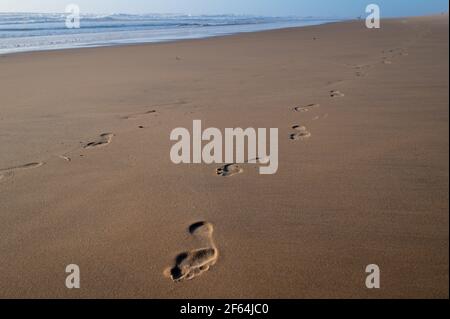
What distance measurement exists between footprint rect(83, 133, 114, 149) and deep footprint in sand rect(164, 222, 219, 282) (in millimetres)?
1759

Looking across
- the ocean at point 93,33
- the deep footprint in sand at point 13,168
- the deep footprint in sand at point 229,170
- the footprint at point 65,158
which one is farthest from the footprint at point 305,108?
the ocean at point 93,33

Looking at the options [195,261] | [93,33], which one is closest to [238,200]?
[195,261]

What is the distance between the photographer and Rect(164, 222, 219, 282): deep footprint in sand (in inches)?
74.1

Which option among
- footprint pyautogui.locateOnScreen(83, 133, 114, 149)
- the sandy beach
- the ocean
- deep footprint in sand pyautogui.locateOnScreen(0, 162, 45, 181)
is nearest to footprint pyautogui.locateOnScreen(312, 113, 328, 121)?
the sandy beach

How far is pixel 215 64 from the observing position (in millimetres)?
8594

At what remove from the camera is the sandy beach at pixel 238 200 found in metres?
1.80

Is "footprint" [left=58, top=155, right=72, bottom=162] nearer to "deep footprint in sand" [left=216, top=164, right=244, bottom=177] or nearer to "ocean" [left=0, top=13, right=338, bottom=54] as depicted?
"deep footprint in sand" [left=216, top=164, right=244, bottom=177]

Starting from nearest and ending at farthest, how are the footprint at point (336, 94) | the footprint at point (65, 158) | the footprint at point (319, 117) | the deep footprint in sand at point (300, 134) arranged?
the footprint at point (65, 158)
the deep footprint in sand at point (300, 134)
the footprint at point (319, 117)
the footprint at point (336, 94)

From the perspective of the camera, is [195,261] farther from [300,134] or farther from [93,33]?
[93,33]

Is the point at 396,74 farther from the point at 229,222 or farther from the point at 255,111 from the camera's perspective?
the point at 229,222

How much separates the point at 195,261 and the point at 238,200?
607 mm

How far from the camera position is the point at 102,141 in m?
3.64

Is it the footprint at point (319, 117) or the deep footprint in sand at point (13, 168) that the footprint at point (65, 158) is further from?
the footprint at point (319, 117)

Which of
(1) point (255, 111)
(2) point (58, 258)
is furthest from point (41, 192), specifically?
(1) point (255, 111)
